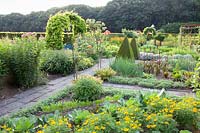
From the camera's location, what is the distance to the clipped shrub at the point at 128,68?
682 cm

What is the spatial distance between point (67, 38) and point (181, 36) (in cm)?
567

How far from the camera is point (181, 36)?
45.3 feet

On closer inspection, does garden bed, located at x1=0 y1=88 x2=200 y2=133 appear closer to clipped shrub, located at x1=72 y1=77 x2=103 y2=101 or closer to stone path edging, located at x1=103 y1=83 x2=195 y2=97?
clipped shrub, located at x1=72 y1=77 x2=103 y2=101

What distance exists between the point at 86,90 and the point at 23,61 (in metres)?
1.75

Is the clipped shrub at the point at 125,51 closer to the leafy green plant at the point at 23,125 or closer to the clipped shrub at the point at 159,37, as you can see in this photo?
the leafy green plant at the point at 23,125

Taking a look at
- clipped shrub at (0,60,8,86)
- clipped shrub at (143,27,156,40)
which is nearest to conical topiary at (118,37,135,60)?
clipped shrub at (0,60,8,86)

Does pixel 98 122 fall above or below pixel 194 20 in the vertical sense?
below

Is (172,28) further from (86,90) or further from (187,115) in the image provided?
(187,115)

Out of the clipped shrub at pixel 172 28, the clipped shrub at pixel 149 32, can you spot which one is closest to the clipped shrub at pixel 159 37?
the clipped shrub at pixel 149 32

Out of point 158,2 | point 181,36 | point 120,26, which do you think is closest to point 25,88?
point 181,36

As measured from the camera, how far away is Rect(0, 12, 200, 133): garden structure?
3.03 m

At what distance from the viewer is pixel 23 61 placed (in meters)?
5.71

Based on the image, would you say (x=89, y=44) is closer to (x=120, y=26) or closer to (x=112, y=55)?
(x=112, y=55)

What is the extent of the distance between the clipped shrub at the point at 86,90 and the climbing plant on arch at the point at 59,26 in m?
4.26
